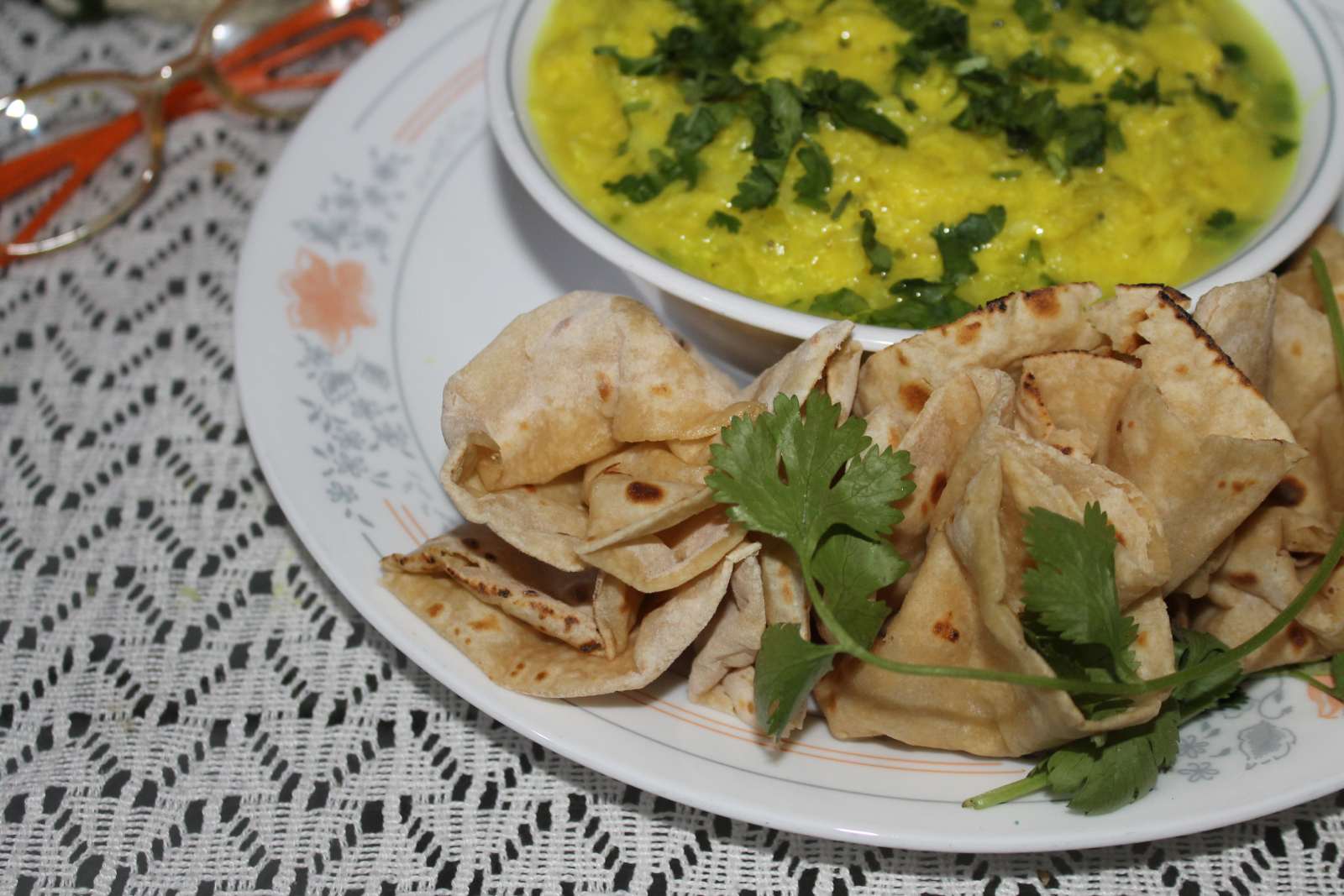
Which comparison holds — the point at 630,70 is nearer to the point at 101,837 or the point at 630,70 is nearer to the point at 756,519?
the point at 756,519

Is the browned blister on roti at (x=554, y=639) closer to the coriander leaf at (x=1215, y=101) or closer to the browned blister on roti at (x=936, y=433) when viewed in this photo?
the browned blister on roti at (x=936, y=433)

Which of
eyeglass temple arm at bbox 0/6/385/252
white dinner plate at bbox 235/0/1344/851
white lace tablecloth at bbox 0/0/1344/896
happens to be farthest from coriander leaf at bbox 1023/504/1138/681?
eyeglass temple arm at bbox 0/6/385/252

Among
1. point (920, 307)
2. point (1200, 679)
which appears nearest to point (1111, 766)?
point (1200, 679)

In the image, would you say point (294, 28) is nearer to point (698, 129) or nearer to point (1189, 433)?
point (698, 129)

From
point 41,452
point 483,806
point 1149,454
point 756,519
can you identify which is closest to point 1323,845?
point 1149,454

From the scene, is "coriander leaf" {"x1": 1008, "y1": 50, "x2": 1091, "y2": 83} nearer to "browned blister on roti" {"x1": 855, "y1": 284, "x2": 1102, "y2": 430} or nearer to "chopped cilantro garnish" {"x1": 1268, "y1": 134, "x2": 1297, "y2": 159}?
"chopped cilantro garnish" {"x1": 1268, "y1": 134, "x2": 1297, "y2": 159}
